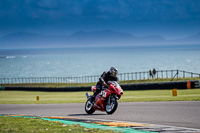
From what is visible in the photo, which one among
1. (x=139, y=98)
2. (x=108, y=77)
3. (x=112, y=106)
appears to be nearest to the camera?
(x=112, y=106)

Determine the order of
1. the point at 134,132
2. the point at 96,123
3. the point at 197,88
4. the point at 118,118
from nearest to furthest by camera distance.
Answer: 1. the point at 134,132
2. the point at 96,123
3. the point at 118,118
4. the point at 197,88

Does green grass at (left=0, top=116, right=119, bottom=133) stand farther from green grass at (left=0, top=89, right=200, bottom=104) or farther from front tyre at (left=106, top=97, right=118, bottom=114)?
green grass at (left=0, top=89, right=200, bottom=104)

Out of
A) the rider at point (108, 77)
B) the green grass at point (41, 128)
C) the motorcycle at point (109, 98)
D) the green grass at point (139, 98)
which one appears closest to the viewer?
the green grass at point (41, 128)

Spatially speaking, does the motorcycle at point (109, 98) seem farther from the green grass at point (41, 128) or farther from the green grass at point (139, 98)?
the green grass at point (139, 98)

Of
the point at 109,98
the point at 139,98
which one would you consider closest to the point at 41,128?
the point at 109,98

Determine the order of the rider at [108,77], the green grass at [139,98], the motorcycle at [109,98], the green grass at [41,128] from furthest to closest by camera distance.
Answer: the green grass at [139,98] → the rider at [108,77] → the motorcycle at [109,98] → the green grass at [41,128]

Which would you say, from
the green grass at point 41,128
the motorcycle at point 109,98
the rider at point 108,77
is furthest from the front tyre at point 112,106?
the green grass at point 41,128

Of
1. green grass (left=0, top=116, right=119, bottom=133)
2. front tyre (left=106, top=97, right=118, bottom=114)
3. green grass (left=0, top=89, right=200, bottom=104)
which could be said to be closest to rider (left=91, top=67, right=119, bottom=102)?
front tyre (left=106, top=97, right=118, bottom=114)

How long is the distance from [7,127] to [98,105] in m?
4.55

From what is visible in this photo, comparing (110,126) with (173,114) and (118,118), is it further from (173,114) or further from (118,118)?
(173,114)

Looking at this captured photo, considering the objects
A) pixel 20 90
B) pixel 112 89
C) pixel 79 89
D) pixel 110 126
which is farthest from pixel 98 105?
pixel 20 90

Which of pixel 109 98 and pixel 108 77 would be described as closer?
pixel 109 98

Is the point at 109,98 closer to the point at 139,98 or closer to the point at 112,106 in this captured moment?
the point at 112,106

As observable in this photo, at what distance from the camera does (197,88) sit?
29734 mm
